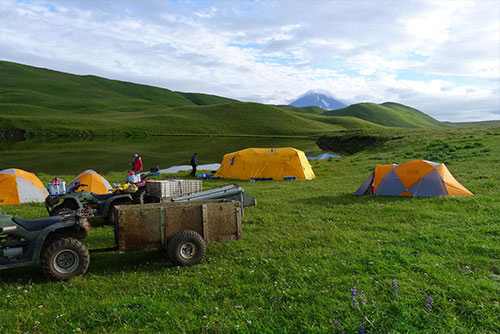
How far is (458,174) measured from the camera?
19.6 meters

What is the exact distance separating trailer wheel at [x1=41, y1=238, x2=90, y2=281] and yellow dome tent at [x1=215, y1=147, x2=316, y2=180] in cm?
1978

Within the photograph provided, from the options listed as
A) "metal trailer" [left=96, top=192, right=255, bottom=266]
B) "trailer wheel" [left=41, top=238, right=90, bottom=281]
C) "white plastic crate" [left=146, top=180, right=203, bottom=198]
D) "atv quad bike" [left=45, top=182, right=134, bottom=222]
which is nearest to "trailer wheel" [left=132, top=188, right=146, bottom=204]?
"white plastic crate" [left=146, top=180, right=203, bottom=198]

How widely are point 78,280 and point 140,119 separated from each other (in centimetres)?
14744

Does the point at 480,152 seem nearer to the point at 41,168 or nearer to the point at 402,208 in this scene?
the point at 402,208

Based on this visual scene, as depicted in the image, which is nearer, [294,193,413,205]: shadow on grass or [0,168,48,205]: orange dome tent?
[294,193,413,205]: shadow on grass

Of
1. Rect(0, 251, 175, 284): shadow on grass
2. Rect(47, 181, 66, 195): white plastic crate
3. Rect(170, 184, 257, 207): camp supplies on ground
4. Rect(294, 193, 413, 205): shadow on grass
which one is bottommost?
Rect(0, 251, 175, 284): shadow on grass

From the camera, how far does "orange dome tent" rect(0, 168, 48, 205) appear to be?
52.3 feet

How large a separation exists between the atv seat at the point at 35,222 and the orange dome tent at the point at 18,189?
11241 mm

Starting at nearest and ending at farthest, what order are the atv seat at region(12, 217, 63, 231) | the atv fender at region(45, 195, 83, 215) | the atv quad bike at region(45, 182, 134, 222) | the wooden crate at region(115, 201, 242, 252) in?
the atv seat at region(12, 217, 63, 231), the wooden crate at region(115, 201, 242, 252), the atv quad bike at region(45, 182, 134, 222), the atv fender at region(45, 195, 83, 215)

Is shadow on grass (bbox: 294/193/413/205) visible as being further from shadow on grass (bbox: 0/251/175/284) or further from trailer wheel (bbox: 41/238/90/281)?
trailer wheel (bbox: 41/238/90/281)

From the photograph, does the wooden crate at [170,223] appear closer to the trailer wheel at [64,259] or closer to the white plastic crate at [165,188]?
the trailer wheel at [64,259]

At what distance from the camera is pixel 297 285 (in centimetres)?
618

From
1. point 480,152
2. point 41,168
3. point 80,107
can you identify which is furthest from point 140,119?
point 480,152

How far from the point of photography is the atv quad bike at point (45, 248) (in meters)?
6.47
